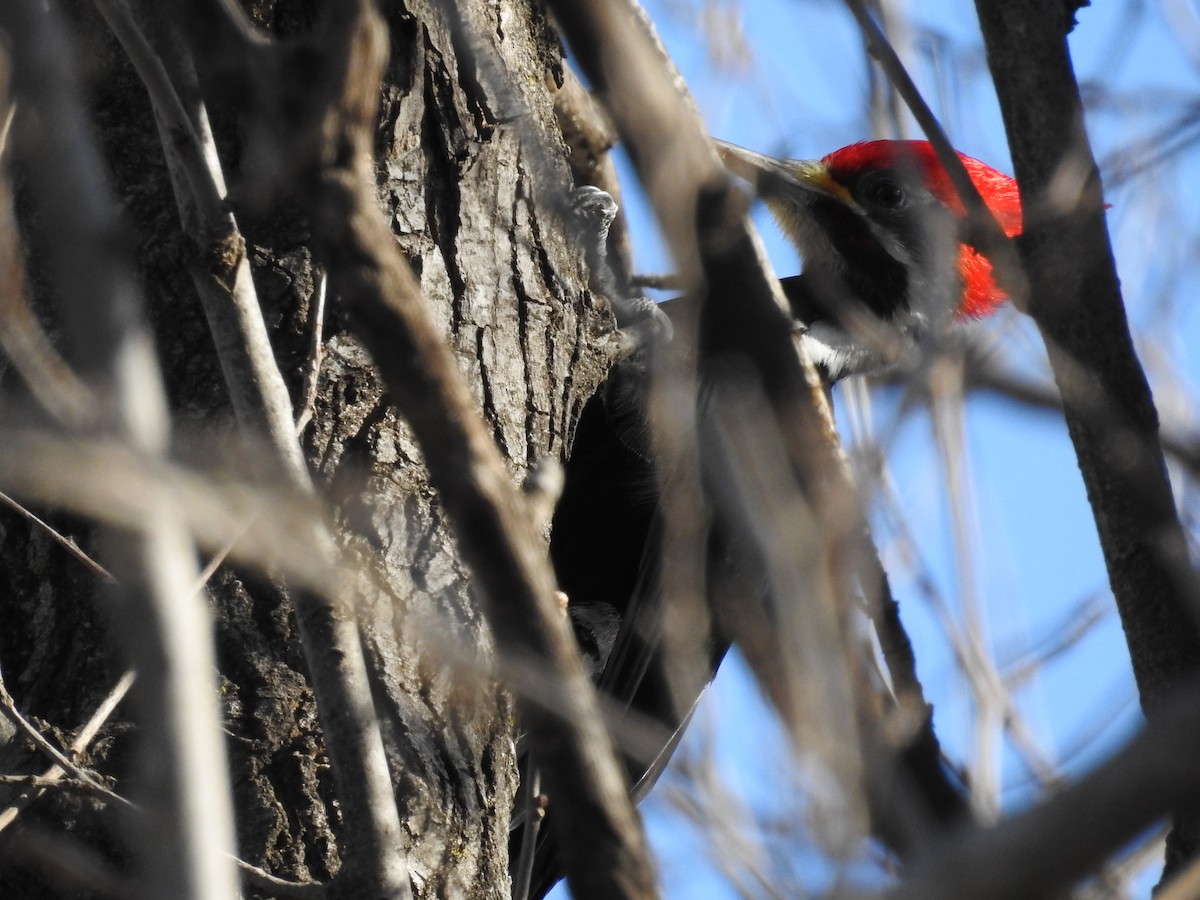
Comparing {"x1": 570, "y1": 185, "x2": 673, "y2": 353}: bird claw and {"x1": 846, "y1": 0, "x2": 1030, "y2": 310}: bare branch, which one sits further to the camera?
{"x1": 570, "y1": 185, "x2": 673, "y2": 353}: bird claw

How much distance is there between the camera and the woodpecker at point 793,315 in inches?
115

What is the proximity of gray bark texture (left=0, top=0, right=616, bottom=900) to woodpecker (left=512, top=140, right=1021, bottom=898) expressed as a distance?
0.25m

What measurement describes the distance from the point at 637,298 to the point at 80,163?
6.61ft

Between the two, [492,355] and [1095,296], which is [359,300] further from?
[492,355]

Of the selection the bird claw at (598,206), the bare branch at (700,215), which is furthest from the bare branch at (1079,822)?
the bird claw at (598,206)

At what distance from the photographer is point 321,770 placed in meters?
2.10

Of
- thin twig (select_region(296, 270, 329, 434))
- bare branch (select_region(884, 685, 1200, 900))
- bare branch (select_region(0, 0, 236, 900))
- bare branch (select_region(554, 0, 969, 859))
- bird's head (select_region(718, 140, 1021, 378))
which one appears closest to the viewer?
bare branch (select_region(884, 685, 1200, 900))

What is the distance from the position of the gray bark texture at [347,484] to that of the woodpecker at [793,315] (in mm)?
250

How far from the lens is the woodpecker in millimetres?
2928

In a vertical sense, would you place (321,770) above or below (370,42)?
below

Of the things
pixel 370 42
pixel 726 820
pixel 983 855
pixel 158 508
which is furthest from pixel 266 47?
pixel 726 820

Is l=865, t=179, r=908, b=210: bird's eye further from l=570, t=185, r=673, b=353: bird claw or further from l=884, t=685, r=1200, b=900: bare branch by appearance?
l=884, t=685, r=1200, b=900: bare branch

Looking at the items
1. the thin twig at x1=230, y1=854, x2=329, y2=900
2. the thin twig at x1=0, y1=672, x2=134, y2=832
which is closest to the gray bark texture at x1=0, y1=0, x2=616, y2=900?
the thin twig at x1=0, y1=672, x2=134, y2=832

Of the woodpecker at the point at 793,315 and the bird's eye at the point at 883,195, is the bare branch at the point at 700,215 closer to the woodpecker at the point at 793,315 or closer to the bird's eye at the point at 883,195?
the woodpecker at the point at 793,315
